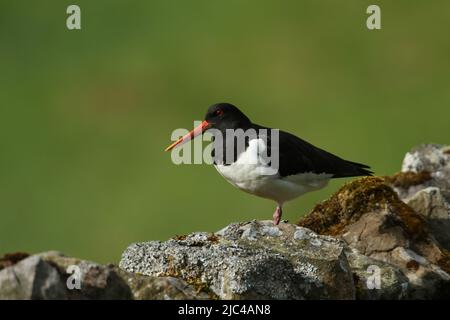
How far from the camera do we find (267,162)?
1009cm

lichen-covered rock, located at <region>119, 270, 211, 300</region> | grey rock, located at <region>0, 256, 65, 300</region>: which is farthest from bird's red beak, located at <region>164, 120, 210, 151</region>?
grey rock, located at <region>0, 256, 65, 300</region>

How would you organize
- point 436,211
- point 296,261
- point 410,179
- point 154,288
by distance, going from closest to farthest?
point 154,288 → point 296,261 → point 436,211 → point 410,179

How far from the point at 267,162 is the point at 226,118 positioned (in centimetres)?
100

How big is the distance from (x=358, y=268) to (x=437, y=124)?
17.1 m

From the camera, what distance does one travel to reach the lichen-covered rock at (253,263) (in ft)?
23.3

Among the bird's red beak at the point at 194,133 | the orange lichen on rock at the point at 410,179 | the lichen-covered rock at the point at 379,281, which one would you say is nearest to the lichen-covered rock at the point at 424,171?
the orange lichen on rock at the point at 410,179

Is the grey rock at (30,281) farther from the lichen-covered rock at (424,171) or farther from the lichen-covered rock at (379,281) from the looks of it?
the lichen-covered rock at (424,171)

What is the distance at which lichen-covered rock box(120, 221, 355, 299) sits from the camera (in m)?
7.11

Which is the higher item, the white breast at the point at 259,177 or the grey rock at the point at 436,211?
the white breast at the point at 259,177

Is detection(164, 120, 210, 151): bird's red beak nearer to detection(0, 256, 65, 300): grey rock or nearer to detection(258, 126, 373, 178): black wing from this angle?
detection(258, 126, 373, 178): black wing

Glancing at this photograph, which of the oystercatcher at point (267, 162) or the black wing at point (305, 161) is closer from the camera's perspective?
the oystercatcher at point (267, 162)

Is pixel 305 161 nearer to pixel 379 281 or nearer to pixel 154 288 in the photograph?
pixel 379 281

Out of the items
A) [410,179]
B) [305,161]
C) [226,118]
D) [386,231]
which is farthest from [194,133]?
[386,231]

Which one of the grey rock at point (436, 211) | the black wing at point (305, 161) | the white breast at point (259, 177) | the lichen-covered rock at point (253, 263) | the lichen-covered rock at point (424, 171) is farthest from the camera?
the lichen-covered rock at point (424, 171)
